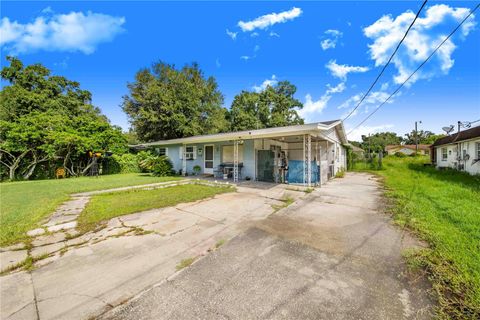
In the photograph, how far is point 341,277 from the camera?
7.28 feet

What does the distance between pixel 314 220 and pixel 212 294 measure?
2985 millimetres

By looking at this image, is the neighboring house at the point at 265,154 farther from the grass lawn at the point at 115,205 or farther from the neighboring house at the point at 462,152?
the neighboring house at the point at 462,152

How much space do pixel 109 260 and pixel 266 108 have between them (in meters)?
26.5

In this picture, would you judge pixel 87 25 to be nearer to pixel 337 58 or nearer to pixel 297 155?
pixel 337 58

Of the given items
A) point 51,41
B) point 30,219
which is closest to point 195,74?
point 51,41

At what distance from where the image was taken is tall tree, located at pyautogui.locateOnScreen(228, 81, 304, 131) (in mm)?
25797

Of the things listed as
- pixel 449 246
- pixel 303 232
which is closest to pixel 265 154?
pixel 303 232

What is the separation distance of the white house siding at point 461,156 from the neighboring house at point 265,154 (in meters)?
7.30

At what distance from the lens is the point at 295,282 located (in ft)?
7.00

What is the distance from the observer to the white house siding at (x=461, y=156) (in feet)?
37.7

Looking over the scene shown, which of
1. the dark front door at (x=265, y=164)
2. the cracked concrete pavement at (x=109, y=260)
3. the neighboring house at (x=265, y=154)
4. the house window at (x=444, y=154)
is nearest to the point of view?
the cracked concrete pavement at (x=109, y=260)

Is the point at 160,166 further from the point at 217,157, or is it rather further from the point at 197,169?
the point at 217,157

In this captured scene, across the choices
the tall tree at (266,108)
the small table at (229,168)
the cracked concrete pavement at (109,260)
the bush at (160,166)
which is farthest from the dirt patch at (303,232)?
the tall tree at (266,108)

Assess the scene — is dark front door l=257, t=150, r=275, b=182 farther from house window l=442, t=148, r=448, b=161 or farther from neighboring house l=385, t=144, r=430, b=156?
neighboring house l=385, t=144, r=430, b=156
